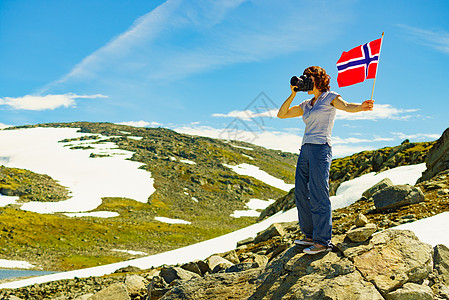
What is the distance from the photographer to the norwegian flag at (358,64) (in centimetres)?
858

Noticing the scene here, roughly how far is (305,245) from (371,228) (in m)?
1.58

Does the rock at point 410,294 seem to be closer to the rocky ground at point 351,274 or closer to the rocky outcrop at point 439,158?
the rocky ground at point 351,274

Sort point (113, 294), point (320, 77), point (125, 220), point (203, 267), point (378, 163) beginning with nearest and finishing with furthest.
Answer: point (320, 77) → point (113, 294) → point (203, 267) → point (378, 163) → point (125, 220)

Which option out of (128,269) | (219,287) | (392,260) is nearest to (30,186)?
(128,269)

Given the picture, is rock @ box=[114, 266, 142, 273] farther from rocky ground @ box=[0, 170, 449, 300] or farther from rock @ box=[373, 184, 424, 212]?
rocky ground @ box=[0, 170, 449, 300]

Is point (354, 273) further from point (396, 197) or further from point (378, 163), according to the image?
point (378, 163)

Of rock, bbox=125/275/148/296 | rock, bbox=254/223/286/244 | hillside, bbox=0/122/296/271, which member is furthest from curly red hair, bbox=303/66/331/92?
hillside, bbox=0/122/296/271

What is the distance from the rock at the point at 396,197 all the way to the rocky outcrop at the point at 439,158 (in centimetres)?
960

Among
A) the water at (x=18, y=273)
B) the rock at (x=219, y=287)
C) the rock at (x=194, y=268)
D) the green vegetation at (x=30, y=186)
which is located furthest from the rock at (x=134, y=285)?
the green vegetation at (x=30, y=186)

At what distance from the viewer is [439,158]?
24875mm

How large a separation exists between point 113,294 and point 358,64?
1260 centimetres

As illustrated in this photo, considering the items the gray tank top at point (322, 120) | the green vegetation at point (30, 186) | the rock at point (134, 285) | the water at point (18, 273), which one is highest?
the green vegetation at point (30, 186)

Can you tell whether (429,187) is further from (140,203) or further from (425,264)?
(140,203)

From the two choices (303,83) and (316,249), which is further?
(303,83)
